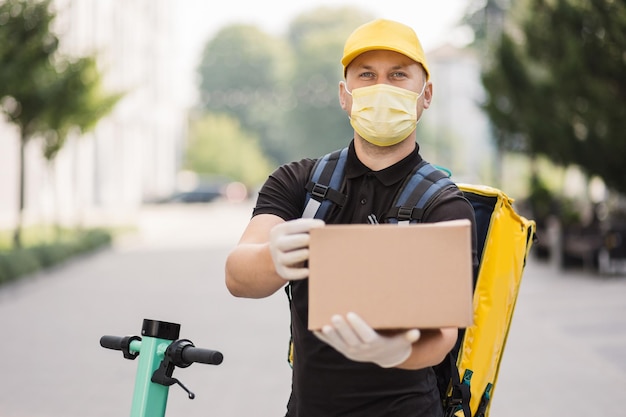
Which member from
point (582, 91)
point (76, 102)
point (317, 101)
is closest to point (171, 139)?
point (317, 101)

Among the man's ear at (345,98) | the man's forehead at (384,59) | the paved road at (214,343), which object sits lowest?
the paved road at (214,343)

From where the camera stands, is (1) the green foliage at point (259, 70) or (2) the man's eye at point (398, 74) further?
(1) the green foliage at point (259, 70)

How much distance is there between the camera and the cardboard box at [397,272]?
205 centimetres

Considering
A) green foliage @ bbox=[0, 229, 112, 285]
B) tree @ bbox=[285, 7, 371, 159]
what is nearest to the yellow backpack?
green foliage @ bbox=[0, 229, 112, 285]

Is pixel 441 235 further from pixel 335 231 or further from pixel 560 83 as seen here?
pixel 560 83

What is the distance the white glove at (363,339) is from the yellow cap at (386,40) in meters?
0.81

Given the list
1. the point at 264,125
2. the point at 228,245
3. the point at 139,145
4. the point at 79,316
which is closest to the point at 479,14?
the point at 139,145

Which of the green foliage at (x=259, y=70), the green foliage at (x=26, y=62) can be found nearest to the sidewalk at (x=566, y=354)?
the green foliage at (x=26, y=62)

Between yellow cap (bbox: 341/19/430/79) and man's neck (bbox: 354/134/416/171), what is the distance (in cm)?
23

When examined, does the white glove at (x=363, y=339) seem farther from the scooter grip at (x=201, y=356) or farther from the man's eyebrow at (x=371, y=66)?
the man's eyebrow at (x=371, y=66)

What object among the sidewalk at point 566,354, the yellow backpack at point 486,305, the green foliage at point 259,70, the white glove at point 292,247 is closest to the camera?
the white glove at point 292,247

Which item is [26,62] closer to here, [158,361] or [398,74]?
[158,361]

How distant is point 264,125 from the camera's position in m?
103

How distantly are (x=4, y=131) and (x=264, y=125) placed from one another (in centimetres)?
7514
